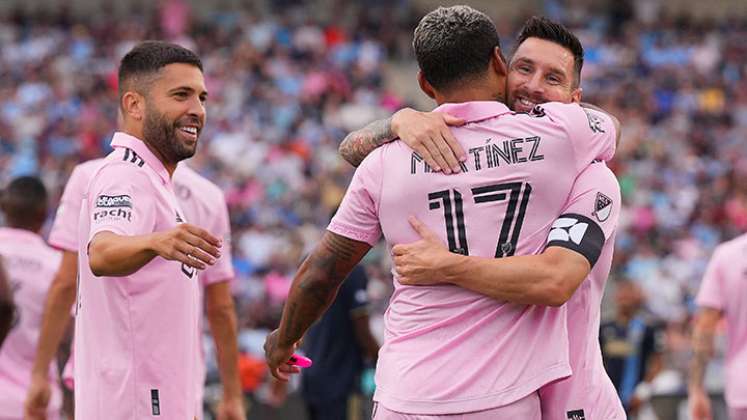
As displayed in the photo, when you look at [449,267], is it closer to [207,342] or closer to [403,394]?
[403,394]

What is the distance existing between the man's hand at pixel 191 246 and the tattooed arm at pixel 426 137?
2.20 ft

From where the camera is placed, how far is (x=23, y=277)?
8.02m

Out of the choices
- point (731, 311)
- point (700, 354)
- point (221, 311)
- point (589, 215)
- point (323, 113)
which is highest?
point (323, 113)

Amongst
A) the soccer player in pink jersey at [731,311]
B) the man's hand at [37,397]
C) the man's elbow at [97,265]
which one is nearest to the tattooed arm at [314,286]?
the man's elbow at [97,265]

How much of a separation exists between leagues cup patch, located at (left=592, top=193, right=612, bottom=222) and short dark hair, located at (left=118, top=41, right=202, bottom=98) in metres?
2.26

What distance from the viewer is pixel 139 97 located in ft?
20.2

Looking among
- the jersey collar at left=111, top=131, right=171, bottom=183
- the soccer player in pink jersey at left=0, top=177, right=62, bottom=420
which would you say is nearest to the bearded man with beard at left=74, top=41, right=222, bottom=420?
the jersey collar at left=111, top=131, right=171, bottom=183

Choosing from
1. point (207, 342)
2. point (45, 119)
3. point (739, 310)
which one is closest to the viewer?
point (739, 310)

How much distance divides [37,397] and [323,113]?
20061 millimetres

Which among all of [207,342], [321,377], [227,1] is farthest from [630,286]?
[227,1]

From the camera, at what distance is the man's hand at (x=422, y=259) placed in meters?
→ 4.70

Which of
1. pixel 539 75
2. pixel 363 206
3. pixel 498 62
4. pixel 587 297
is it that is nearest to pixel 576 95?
pixel 539 75

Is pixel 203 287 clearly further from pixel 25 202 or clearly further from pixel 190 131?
pixel 25 202

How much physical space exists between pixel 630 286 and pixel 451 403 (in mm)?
7114
